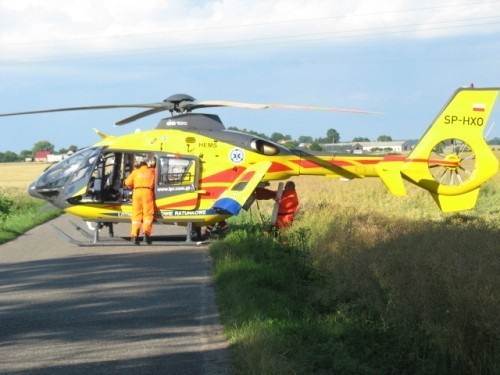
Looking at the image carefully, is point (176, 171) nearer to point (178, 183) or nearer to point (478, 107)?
point (178, 183)

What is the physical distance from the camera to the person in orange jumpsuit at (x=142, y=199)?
18.9m

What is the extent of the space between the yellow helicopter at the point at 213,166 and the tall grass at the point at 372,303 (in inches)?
173

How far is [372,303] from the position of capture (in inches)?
392

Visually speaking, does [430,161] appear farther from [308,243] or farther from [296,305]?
[296,305]

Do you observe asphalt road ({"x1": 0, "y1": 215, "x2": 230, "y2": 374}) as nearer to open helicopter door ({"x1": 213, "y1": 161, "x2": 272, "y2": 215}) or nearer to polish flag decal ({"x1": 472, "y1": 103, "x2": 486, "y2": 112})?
open helicopter door ({"x1": 213, "y1": 161, "x2": 272, "y2": 215})

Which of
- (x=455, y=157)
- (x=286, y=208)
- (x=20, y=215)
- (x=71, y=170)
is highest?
(x=455, y=157)

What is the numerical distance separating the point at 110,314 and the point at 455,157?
10.6m

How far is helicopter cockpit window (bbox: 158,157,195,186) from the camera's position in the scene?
19.4m

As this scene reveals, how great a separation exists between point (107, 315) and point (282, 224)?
9.43m

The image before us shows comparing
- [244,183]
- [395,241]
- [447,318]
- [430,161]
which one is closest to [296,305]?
[395,241]

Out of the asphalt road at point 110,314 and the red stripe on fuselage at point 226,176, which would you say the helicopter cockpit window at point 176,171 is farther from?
the asphalt road at point 110,314

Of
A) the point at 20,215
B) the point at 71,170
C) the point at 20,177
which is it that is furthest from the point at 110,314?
the point at 20,177

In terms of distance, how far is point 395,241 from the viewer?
1174 cm

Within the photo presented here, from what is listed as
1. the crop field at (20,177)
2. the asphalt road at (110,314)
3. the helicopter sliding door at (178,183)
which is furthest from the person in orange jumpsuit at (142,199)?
the crop field at (20,177)
